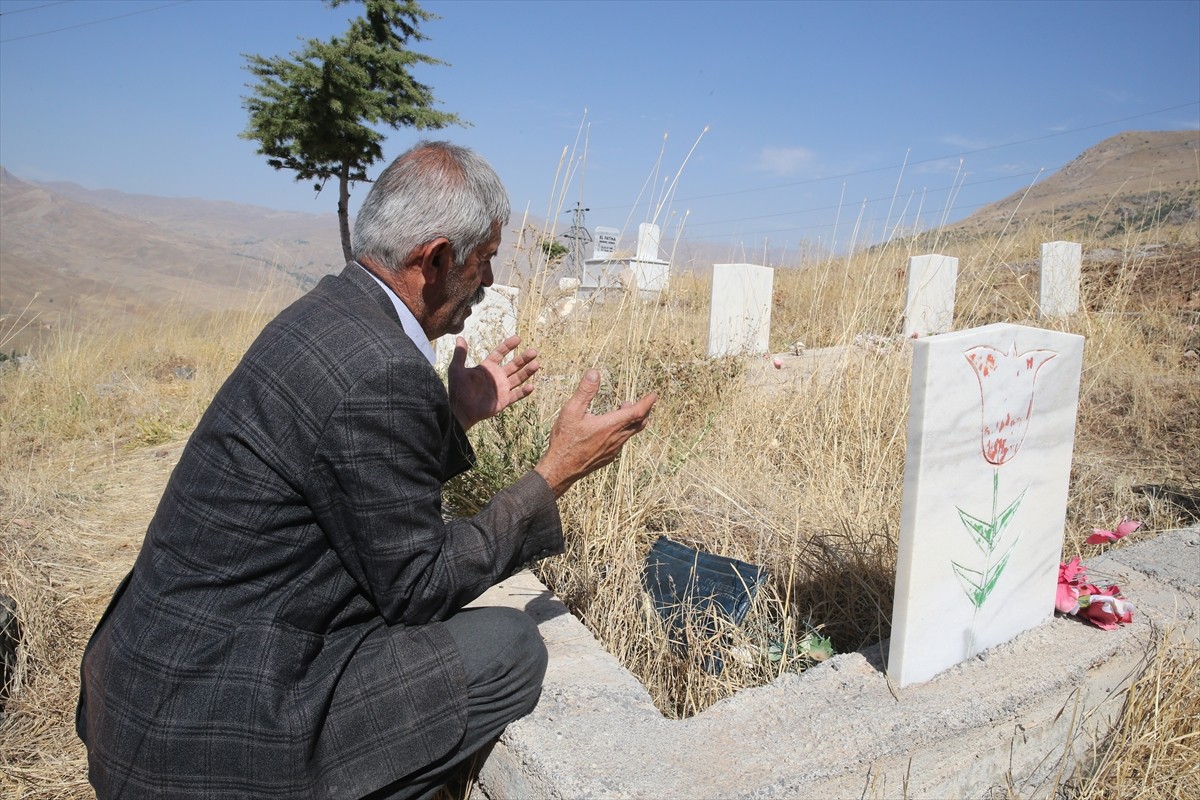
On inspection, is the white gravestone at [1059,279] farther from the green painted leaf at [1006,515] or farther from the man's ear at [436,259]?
the man's ear at [436,259]

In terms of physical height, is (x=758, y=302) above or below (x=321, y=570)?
above

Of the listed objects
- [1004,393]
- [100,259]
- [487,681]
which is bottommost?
[487,681]

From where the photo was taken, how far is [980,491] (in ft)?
5.77

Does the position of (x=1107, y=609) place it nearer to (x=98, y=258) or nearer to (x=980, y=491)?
(x=980, y=491)

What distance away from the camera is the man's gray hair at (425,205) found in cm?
140

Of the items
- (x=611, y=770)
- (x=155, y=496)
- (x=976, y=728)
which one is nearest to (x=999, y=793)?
(x=976, y=728)

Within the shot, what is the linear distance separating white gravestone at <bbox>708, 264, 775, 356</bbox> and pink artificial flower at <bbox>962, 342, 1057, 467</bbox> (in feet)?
13.7

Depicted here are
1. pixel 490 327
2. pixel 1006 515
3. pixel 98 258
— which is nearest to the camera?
pixel 1006 515

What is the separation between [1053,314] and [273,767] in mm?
7962

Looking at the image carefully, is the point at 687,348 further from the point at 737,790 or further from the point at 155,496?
the point at 737,790

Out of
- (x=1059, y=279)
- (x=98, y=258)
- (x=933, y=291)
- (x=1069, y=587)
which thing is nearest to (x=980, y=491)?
(x=1069, y=587)

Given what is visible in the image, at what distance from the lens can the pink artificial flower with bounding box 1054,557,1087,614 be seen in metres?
2.03

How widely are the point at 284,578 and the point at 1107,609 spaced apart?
1.94 metres

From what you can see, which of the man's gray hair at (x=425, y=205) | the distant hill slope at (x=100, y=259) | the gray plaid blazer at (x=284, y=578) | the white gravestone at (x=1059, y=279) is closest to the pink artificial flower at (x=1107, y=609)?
the gray plaid blazer at (x=284, y=578)
